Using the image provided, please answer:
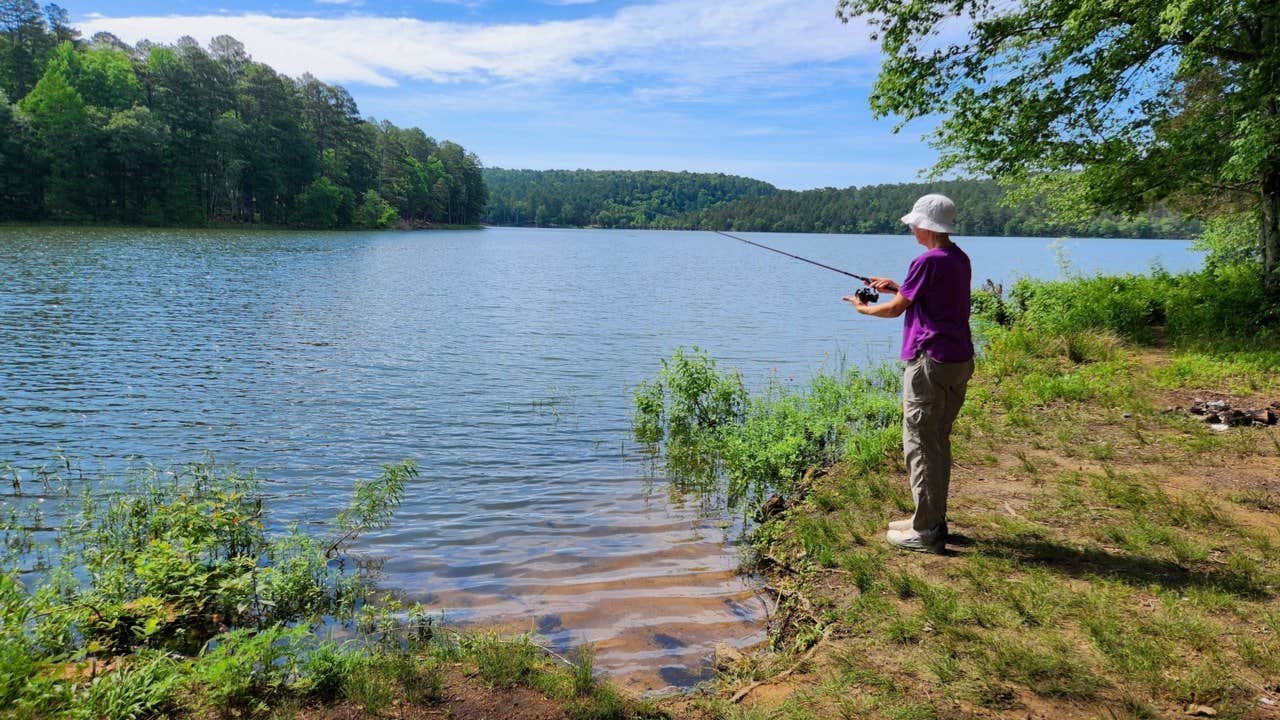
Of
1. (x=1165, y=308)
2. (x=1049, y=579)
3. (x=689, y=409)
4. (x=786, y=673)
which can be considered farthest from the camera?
(x=1165, y=308)

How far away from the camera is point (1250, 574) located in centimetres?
493

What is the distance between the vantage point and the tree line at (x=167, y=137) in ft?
213

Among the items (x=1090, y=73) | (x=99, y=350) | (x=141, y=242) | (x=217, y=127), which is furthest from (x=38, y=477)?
(x=217, y=127)

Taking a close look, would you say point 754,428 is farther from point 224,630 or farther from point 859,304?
point 224,630

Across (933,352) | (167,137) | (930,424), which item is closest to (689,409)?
(930,424)

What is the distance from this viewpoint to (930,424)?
5500 mm

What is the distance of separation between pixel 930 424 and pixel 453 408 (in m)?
9.41

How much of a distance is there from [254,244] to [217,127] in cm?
3534

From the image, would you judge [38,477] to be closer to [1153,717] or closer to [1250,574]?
[1153,717]

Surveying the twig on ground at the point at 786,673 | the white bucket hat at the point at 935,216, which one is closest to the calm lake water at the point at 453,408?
the twig on ground at the point at 786,673

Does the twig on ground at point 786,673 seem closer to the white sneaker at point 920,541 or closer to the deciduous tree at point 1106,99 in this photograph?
the white sneaker at point 920,541

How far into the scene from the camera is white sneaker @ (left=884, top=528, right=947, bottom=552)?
5.66 m

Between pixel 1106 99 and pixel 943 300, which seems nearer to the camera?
pixel 943 300

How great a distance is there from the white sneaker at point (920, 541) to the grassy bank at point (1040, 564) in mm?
118
